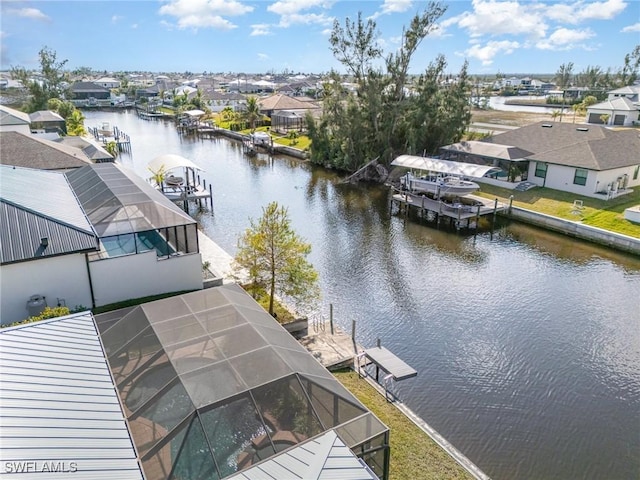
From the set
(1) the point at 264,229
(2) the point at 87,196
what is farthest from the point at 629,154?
(2) the point at 87,196

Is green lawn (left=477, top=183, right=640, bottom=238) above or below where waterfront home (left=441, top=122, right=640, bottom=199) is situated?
below

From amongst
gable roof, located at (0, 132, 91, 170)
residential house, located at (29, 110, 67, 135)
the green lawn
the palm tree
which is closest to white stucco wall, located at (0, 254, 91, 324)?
gable roof, located at (0, 132, 91, 170)

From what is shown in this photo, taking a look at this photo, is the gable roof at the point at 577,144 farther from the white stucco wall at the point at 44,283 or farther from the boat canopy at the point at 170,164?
the white stucco wall at the point at 44,283

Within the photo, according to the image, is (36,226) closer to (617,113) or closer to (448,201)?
(448,201)

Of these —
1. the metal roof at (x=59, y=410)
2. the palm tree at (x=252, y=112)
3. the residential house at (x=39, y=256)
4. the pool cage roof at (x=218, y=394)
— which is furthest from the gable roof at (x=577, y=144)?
the palm tree at (x=252, y=112)

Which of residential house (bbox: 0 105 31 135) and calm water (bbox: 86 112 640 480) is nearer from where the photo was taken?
calm water (bbox: 86 112 640 480)

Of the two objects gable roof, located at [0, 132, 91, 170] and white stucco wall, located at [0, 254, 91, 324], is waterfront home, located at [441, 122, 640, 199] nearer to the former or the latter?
gable roof, located at [0, 132, 91, 170]

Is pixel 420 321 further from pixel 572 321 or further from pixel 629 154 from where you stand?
pixel 629 154
